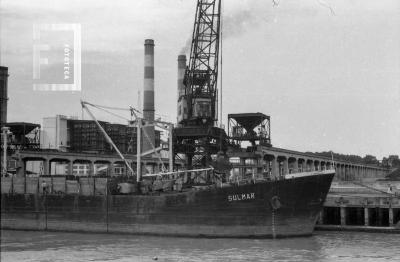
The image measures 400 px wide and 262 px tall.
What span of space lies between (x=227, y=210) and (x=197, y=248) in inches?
183

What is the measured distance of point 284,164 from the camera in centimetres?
10519

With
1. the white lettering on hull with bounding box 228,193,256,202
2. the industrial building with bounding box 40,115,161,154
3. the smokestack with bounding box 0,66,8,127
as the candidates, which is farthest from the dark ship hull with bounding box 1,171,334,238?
the industrial building with bounding box 40,115,161,154

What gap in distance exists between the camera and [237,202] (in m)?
34.8

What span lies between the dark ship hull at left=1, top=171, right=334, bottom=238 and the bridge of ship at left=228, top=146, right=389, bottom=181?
286 cm

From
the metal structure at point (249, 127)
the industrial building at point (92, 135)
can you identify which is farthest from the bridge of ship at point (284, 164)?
the industrial building at point (92, 135)

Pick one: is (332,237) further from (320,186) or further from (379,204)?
(379,204)

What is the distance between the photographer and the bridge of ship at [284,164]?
6831cm

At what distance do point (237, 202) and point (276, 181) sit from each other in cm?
283

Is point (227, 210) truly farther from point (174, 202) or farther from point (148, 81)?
Answer: point (148, 81)

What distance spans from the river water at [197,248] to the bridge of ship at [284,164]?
672cm

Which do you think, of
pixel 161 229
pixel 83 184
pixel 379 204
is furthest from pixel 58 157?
pixel 379 204

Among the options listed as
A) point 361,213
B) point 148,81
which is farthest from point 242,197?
point 148,81

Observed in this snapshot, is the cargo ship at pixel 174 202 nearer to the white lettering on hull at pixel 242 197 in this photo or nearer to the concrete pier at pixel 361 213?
the white lettering on hull at pixel 242 197

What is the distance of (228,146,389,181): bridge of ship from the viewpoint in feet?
224
